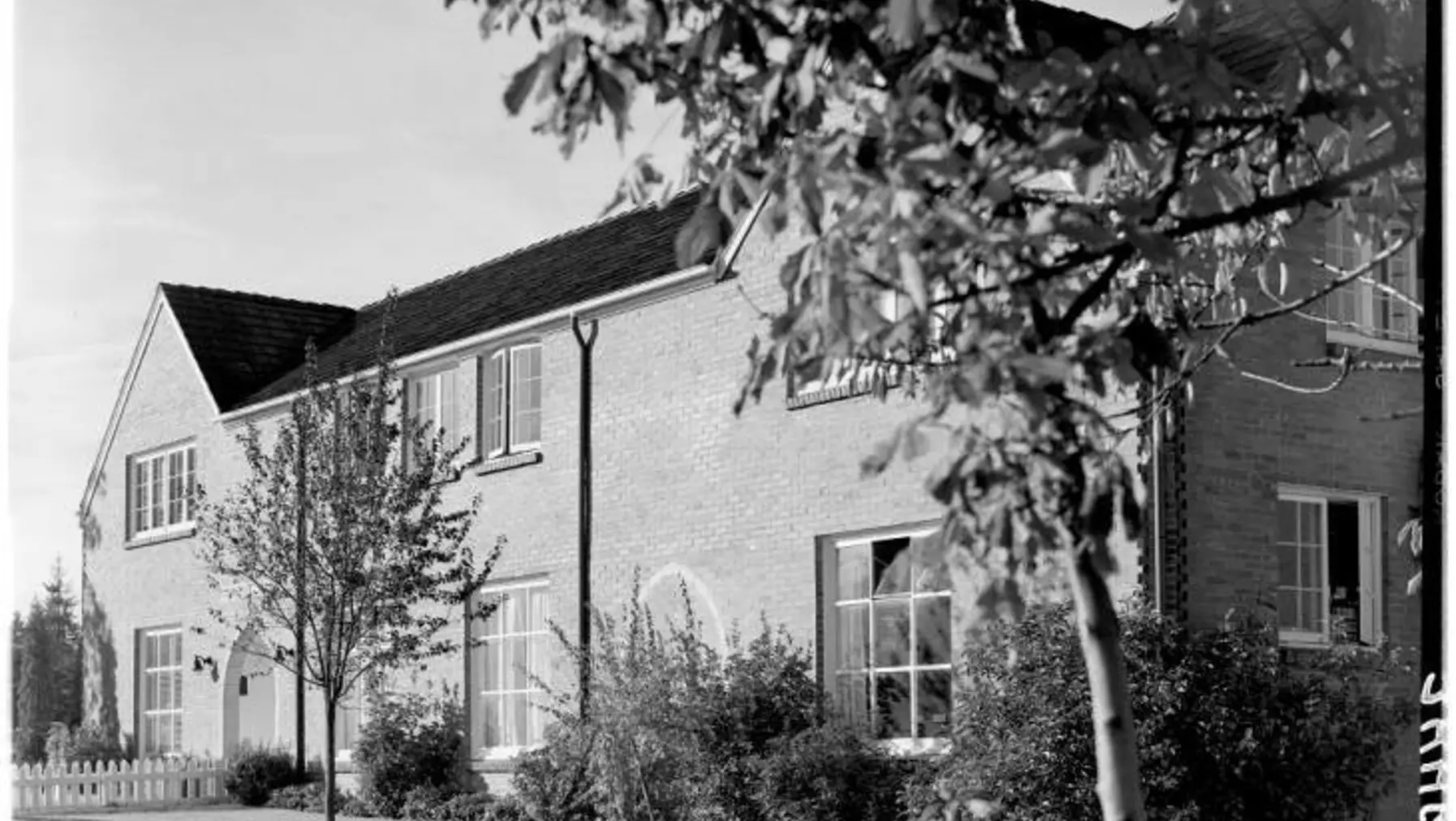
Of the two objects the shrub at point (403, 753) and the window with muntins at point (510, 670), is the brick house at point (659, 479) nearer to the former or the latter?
the window with muntins at point (510, 670)

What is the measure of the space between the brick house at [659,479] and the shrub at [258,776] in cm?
39

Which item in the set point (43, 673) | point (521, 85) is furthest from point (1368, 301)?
point (43, 673)

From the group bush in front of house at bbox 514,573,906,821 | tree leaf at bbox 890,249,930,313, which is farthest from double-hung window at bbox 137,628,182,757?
tree leaf at bbox 890,249,930,313

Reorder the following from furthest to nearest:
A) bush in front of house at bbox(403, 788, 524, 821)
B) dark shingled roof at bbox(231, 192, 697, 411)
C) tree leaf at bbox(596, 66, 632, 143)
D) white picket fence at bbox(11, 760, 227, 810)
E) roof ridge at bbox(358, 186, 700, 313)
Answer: white picket fence at bbox(11, 760, 227, 810)
roof ridge at bbox(358, 186, 700, 313)
dark shingled roof at bbox(231, 192, 697, 411)
bush in front of house at bbox(403, 788, 524, 821)
tree leaf at bbox(596, 66, 632, 143)

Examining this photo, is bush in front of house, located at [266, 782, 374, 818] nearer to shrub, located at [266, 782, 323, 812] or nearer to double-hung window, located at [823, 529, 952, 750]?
shrub, located at [266, 782, 323, 812]

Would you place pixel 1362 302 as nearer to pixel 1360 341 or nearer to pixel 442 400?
pixel 1360 341

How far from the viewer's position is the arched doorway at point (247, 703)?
22297mm

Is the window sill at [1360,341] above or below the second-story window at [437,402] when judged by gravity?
below

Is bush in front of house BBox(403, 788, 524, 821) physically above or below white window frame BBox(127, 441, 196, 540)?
below

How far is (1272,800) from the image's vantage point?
11.5 meters

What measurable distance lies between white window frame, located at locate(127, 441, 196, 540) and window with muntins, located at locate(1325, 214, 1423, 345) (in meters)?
14.4

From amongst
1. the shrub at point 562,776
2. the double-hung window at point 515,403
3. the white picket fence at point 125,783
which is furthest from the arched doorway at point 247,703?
the shrub at point 562,776

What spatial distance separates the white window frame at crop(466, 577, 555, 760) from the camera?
708 inches

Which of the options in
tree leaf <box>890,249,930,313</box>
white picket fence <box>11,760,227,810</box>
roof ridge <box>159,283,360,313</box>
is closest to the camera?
tree leaf <box>890,249,930,313</box>
